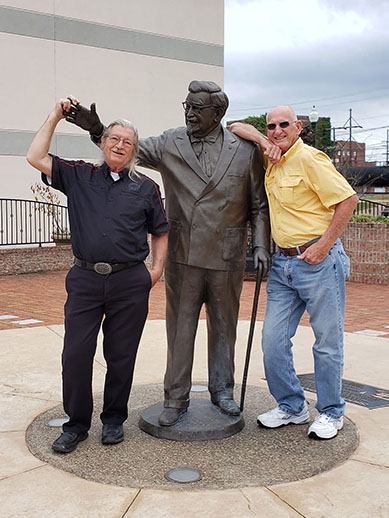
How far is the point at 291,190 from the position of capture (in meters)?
3.79

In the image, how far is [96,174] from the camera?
3701 mm

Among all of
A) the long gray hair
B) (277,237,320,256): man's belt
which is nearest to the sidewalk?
(277,237,320,256): man's belt

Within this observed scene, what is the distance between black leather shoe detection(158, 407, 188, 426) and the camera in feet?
13.0

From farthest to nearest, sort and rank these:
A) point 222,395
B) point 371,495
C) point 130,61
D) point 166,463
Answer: point 130,61
point 222,395
point 166,463
point 371,495

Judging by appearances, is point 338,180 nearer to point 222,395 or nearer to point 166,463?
point 222,395

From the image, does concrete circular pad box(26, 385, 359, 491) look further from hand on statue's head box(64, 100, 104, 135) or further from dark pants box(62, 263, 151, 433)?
hand on statue's head box(64, 100, 104, 135)

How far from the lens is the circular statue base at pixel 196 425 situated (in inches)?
153

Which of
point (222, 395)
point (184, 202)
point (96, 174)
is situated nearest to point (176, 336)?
point (222, 395)

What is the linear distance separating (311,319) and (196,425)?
0.98m

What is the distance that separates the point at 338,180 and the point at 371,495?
171 cm

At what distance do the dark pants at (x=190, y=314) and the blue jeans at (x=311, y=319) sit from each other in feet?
0.90

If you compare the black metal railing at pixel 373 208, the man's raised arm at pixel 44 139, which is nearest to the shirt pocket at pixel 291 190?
the man's raised arm at pixel 44 139

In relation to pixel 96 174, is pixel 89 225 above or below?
below

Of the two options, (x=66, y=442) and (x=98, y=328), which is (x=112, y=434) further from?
(x=98, y=328)
